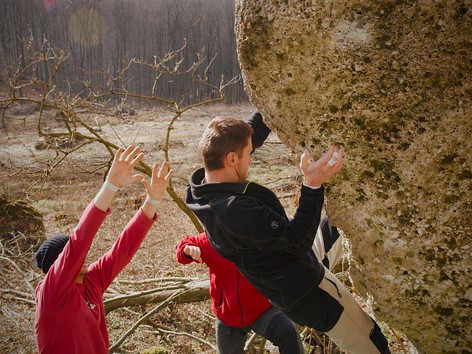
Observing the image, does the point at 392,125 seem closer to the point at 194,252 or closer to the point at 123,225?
the point at 194,252

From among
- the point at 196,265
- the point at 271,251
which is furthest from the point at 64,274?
the point at 196,265

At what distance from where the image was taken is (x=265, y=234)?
169cm

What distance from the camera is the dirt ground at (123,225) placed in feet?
14.2

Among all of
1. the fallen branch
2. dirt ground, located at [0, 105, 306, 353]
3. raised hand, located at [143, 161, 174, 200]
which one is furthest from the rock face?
the fallen branch

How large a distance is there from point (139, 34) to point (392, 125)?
23.8 m

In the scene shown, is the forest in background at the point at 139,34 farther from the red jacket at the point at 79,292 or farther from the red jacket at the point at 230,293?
the red jacket at the point at 79,292

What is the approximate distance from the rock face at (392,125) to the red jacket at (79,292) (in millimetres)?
1052

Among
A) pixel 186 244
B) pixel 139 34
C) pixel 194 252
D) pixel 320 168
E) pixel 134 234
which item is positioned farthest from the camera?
pixel 139 34

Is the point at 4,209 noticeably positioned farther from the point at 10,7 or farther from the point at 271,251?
the point at 10,7

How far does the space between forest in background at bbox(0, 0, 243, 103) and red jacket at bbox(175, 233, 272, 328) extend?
67.8 feet

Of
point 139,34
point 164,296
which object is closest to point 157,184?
point 164,296

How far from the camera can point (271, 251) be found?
1.82 metres

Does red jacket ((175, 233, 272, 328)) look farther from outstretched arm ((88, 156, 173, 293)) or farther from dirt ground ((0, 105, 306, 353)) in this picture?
dirt ground ((0, 105, 306, 353))

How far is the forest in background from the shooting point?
2261 centimetres
